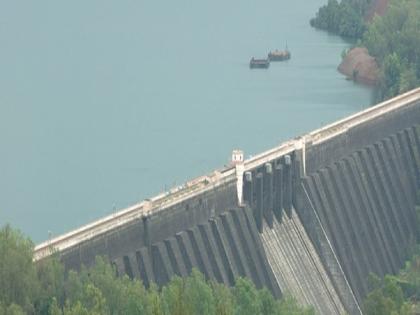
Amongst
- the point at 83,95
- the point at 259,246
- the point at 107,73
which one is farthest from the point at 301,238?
the point at 107,73

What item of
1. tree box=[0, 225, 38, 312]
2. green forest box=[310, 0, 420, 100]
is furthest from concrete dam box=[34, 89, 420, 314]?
green forest box=[310, 0, 420, 100]

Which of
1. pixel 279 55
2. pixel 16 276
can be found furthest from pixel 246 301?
pixel 279 55

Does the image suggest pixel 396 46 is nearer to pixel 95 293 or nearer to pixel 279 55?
pixel 279 55

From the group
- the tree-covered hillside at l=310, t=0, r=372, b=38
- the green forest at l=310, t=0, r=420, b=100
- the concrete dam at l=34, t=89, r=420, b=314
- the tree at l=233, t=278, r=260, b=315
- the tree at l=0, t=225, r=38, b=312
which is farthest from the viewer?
the tree-covered hillside at l=310, t=0, r=372, b=38

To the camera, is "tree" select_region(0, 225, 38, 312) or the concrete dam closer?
"tree" select_region(0, 225, 38, 312)

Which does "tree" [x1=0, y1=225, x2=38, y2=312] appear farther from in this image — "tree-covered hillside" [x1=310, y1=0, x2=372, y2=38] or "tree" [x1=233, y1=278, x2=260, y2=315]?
"tree-covered hillside" [x1=310, y1=0, x2=372, y2=38]

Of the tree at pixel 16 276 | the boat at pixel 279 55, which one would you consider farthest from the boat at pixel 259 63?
the tree at pixel 16 276
